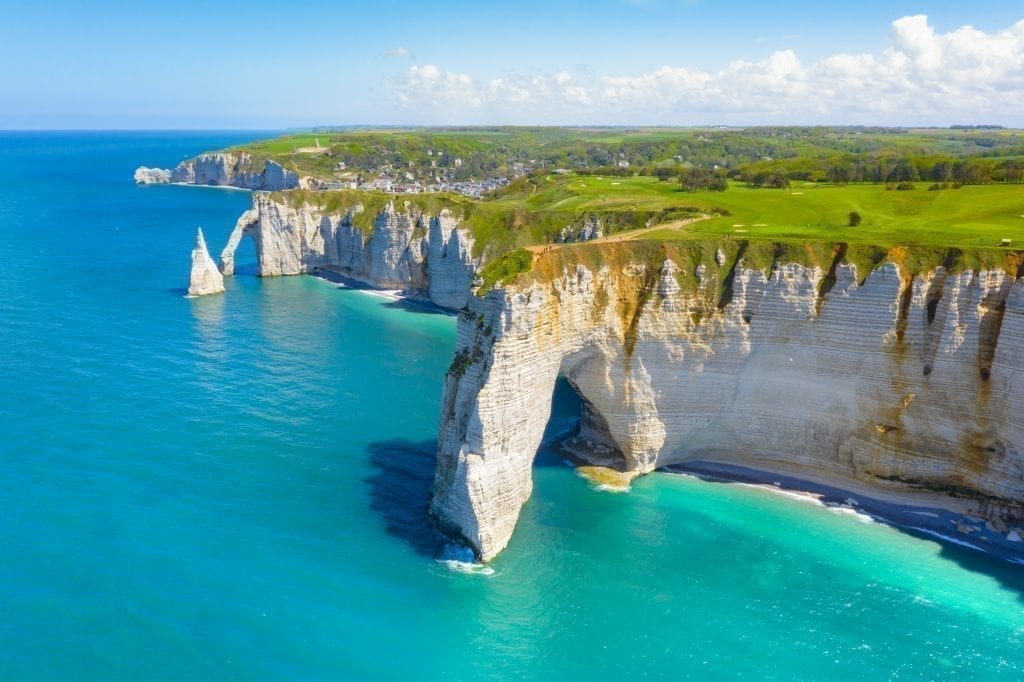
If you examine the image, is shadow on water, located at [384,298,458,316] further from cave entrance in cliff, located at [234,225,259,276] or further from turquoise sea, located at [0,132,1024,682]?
cave entrance in cliff, located at [234,225,259,276]

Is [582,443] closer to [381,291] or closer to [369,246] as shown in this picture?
[381,291]

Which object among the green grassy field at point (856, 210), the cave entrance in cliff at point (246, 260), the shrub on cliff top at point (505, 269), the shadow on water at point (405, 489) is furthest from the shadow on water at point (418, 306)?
the shrub on cliff top at point (505, 269)

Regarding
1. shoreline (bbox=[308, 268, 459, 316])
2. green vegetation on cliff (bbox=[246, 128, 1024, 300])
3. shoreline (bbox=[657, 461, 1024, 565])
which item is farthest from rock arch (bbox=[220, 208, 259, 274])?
shoreline (bbox=[657, 461, 1024, 565])

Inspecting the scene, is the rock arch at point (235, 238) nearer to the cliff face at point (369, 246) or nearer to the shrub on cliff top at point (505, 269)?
the cliff face at point (369, 246)

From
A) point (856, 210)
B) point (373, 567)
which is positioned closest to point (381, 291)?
point (856, 210)

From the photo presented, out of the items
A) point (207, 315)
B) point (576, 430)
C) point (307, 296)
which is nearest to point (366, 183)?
point (307, 296)
